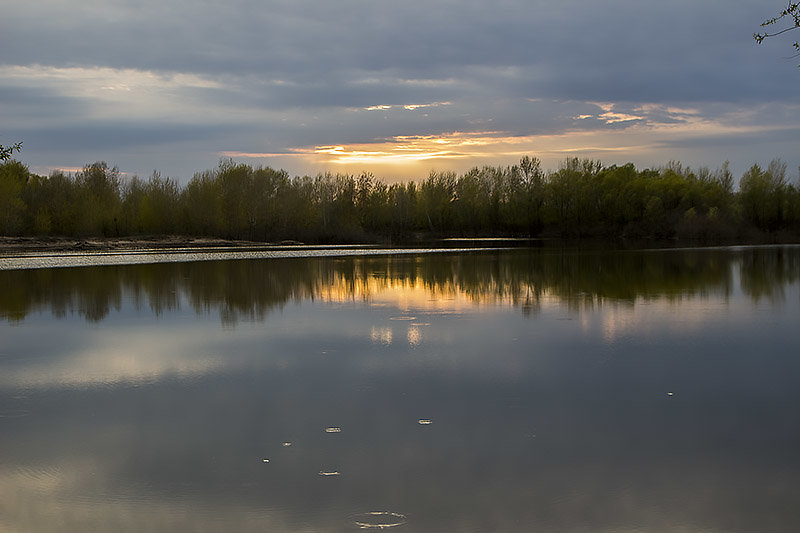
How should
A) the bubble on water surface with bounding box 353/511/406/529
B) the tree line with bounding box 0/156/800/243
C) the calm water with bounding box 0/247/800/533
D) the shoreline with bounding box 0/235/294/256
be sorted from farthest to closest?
the tree line with bounding box 0/156/800/243 → the shoreline with bounding box 0/235/294/256 → the calm water with bounding box 0/247/800/533 → the bubble on water surface with bounding box 353/511/406/529

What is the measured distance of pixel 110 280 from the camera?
829 inches

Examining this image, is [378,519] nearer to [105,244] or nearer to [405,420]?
[405,420]

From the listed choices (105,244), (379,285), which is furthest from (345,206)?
(379,285)

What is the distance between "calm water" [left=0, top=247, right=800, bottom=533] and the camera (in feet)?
14.0

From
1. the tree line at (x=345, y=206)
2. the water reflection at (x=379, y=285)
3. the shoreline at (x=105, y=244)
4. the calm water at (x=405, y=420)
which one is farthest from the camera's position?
the tree line at (x=345, y=206)

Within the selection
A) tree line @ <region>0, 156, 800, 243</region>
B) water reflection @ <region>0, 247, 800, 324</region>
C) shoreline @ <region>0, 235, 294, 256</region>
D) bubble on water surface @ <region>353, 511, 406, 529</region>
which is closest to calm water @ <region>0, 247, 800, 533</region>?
bubble on water surface @ <region>353, 511, 406, 529</region>

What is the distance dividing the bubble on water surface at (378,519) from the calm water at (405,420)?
0.05 feet

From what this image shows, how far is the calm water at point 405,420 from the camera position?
4254 millimetres

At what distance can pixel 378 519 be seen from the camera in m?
4.11

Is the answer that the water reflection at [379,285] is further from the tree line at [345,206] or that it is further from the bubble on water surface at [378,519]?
the tree line at [345,206]

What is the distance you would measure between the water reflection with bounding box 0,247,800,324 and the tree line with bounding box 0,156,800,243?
3764 cm

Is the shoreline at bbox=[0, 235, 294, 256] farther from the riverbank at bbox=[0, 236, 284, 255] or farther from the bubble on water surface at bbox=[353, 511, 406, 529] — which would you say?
the bubble on water surface at bbox=[353, 511, 406, 529]

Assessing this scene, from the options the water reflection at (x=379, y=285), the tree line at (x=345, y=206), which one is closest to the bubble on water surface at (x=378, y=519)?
the water reflection at (x=379, y=285)

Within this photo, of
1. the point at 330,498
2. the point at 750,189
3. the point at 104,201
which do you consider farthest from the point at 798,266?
A: the point at 104,201
